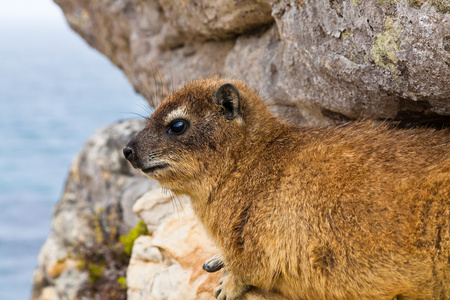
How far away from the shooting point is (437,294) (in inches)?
156

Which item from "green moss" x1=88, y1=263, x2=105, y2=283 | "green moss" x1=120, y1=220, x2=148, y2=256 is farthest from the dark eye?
"green moss" x1=88, y1=263, x2=105, y2=283

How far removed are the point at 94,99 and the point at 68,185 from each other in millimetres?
40446

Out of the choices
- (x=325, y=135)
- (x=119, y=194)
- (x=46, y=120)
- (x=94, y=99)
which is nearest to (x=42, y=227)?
(x=119, y=194)

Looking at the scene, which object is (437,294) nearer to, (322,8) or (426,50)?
(426,50)

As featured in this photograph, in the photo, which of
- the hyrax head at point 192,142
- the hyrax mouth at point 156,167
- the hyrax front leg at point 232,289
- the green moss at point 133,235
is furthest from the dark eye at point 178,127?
the green moss at point 133,235

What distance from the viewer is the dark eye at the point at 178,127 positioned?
4953mm

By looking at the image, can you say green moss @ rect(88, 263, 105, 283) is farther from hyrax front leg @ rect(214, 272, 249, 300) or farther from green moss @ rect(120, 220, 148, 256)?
hyrax front leg @ rect(214, 272, 249, 300)

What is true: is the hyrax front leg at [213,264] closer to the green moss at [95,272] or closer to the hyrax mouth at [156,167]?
the hyrax mouth at [156,167]

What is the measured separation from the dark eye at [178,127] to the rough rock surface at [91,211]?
3454mm

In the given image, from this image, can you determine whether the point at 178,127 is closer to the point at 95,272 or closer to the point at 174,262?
the point at 174,262

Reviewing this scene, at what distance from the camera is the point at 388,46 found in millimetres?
4445

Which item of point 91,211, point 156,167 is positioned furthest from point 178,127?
point 91,211

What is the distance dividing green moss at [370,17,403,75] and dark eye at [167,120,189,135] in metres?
1.87

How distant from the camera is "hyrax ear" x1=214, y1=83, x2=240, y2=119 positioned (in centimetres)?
486
